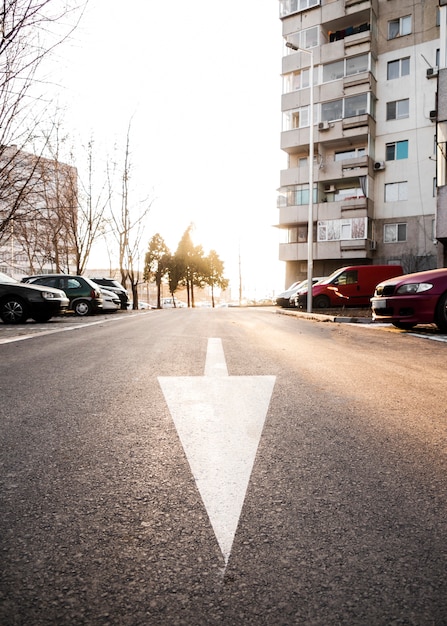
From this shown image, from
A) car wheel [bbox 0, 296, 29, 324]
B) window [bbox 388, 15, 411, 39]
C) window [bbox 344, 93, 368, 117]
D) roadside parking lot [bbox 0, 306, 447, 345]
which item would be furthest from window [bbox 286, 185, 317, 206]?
car wheel [bbox 0, 296, 29, 324]

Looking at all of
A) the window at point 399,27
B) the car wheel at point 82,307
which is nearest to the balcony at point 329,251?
the window at point 399,27

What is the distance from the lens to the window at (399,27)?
120ft

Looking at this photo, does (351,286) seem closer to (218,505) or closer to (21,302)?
(21,302)

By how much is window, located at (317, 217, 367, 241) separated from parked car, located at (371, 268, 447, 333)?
27419 millimetres

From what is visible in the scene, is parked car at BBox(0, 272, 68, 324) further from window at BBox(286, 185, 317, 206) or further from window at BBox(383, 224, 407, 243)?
window at BBox(383, 224, 407, 243)

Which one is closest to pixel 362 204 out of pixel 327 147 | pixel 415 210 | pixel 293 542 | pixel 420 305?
pixel 415 210

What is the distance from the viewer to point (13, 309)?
12727 millimetres

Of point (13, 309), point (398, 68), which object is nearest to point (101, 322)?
point (13, 309)

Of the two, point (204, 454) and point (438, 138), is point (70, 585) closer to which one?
point (204, 454)

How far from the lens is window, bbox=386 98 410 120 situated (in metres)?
36.5

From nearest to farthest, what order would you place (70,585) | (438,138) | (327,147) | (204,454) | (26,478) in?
(70,585) < (26,478) < (204,454) < (438,138) < (327,147)

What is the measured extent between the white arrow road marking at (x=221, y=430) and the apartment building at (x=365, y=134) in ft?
108

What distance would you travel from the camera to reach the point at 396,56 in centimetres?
3691

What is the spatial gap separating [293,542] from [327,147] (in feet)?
134
